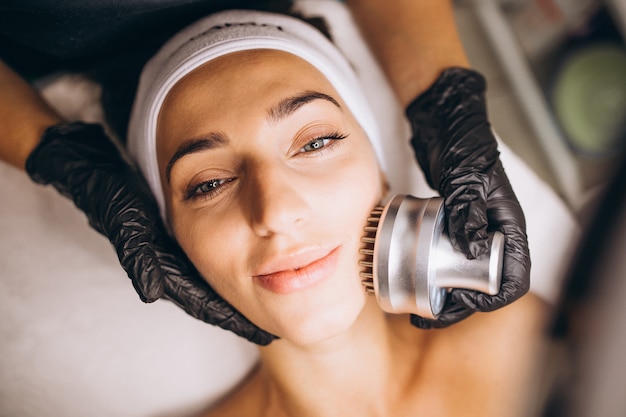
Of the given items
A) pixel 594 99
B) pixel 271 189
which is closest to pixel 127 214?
pixel 271 189

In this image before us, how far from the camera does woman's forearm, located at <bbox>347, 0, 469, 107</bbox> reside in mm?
989

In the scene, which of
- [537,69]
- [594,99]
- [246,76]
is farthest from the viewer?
[537,69]

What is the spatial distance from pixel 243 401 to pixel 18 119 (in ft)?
2.29

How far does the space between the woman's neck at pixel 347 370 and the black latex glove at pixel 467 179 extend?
0.25 ft

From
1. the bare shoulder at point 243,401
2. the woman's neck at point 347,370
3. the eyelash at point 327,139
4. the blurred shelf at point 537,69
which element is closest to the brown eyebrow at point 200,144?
the eyelash at point 327,139

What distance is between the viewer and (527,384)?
25.4 inches

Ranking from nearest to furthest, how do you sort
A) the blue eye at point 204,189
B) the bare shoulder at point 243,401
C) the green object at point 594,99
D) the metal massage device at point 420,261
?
the metal massage device at point 420,261 < the blue eye at point 204,189 < the bare shoulder at point 243,401 < the green object at point 594,99

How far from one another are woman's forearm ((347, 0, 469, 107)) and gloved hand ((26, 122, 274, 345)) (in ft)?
1.69

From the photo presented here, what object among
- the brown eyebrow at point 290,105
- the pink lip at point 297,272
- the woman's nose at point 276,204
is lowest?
the pink lip at point 297,272

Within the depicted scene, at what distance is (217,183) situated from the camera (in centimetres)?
81

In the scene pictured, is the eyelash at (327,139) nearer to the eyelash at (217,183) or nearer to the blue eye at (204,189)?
the eyelash at (217,183)

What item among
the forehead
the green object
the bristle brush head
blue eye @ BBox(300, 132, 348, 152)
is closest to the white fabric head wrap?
the forehead

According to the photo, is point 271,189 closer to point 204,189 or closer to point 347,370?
point 204,189

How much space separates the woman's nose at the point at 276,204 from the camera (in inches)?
28.1
